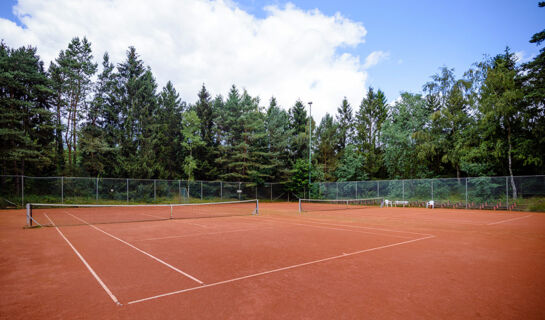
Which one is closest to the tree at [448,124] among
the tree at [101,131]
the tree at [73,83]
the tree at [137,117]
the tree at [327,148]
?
the tree at [327,148]

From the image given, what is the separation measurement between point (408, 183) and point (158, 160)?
1117 inches

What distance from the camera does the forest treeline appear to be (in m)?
24.8

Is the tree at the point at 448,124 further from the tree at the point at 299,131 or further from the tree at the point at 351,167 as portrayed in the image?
the tree at the point at 299,131

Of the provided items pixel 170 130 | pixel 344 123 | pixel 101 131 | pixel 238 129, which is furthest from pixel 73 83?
pixel 344 123

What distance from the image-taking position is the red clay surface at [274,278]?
3.79 m

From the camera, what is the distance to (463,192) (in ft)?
77.9

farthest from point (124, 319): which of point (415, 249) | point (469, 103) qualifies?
point (469, 103)

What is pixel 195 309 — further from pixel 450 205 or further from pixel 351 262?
pixel 450 205

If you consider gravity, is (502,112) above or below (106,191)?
above

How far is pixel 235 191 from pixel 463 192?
2226 centimetres

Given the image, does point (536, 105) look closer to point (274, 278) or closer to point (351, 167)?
point (351, 167)

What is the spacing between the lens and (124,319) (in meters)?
3.53

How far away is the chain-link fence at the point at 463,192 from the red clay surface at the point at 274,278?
15446 mm

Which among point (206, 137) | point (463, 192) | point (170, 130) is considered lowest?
point (463, 192)
